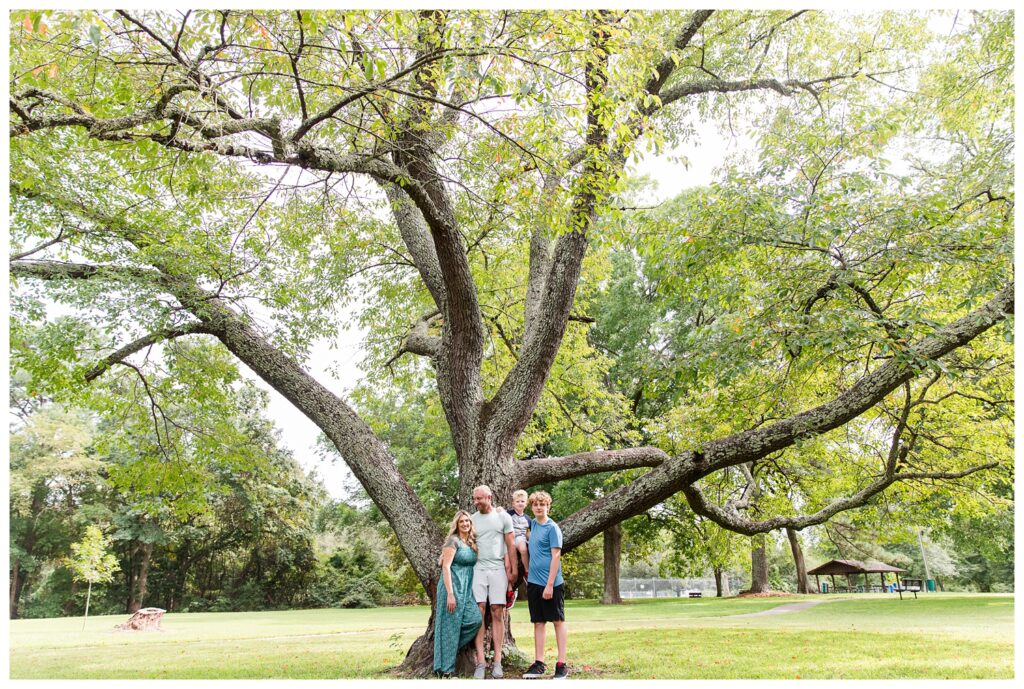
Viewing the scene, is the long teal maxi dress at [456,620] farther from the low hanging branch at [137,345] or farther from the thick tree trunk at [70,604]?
the thick tree trunk at [70,604]

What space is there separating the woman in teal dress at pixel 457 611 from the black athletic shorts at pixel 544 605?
2.04 feet

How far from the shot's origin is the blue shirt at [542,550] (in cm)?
605

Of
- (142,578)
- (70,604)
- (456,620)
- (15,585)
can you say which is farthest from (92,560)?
(456,620)

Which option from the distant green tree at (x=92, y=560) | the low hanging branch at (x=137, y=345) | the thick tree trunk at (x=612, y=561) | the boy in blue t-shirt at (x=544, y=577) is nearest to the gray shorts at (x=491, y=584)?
the boy in blue t-shirt at (x=544, y=577)

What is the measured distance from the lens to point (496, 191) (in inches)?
275

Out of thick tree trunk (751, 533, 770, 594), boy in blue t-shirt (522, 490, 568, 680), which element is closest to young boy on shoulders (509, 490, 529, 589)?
boy in blue t-shirt (522, 490, 568, 680)

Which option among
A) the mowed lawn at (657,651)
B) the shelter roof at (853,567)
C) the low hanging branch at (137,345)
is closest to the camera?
the mowed lawn at (657,651)

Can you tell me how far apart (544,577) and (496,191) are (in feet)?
12.2

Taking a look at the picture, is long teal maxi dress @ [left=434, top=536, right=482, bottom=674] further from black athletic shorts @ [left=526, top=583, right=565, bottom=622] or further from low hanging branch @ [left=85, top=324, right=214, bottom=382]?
low hanging branch @ [left=85, top=324, right=214, bottom=382]

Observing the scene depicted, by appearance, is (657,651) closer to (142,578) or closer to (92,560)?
(92,560)

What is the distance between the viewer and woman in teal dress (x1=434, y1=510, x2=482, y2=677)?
20.8 ft

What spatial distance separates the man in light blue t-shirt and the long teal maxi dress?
0.14 metres

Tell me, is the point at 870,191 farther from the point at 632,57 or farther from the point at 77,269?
the point at 77,269

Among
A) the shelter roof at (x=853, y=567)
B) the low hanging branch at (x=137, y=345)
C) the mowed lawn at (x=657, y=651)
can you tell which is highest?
the low hanging branch at (x=137, y=345)
